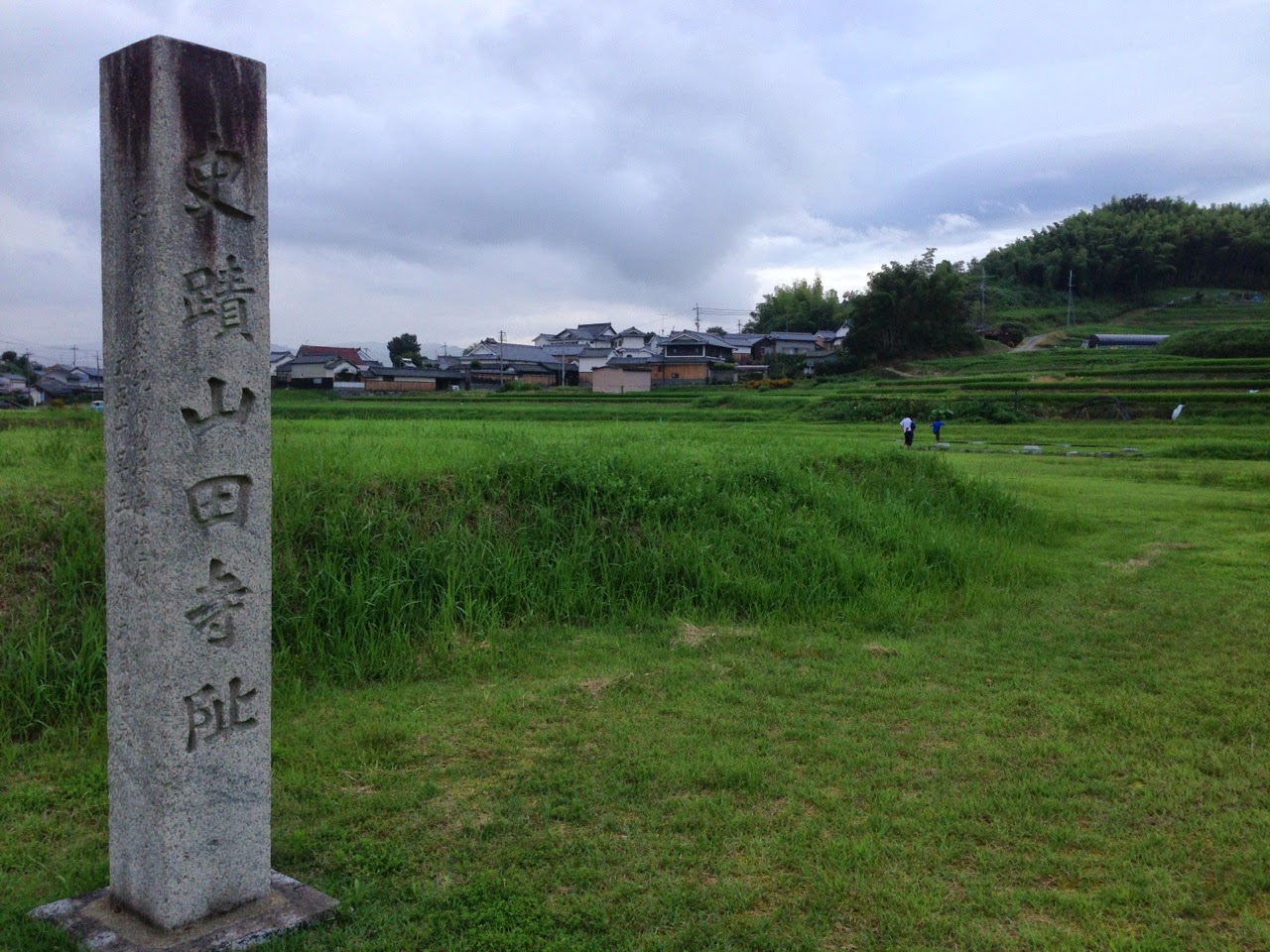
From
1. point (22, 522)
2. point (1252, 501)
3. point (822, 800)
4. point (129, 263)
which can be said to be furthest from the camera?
point (1252, 501)

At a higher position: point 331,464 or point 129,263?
point 129,263

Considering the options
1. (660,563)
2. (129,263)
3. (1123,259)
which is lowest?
(660,563)

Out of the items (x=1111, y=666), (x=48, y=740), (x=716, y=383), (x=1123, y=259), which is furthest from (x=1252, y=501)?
(x=1123, y=259)

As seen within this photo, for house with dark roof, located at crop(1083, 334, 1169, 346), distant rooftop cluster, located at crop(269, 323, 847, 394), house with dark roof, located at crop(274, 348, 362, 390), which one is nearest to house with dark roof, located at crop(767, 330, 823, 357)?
distant rooftop cluster, located at crop(269, 323, 847, 394)

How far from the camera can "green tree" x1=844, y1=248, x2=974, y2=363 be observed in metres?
60.2

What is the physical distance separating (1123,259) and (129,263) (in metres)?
89.3

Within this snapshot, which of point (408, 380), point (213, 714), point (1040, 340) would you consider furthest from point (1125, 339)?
point (213, 714)

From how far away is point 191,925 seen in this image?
3.61m

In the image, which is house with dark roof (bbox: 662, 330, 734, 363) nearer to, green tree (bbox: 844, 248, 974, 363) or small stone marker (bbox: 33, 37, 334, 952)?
green tree (bbox: 844, 248, 974, 363)

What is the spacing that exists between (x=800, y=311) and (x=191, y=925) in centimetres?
8581

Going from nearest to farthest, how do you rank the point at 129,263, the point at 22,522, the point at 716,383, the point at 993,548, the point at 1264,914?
the point at 129,263 → the point at 1264,914 → the point at 22,522 → the point at 993,548 → the point at 716,383

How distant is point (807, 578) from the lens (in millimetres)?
8633

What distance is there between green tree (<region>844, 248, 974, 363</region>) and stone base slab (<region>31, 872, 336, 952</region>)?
59590 mm

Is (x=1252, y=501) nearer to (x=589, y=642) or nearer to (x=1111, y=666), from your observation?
(x=1111, y=666)
